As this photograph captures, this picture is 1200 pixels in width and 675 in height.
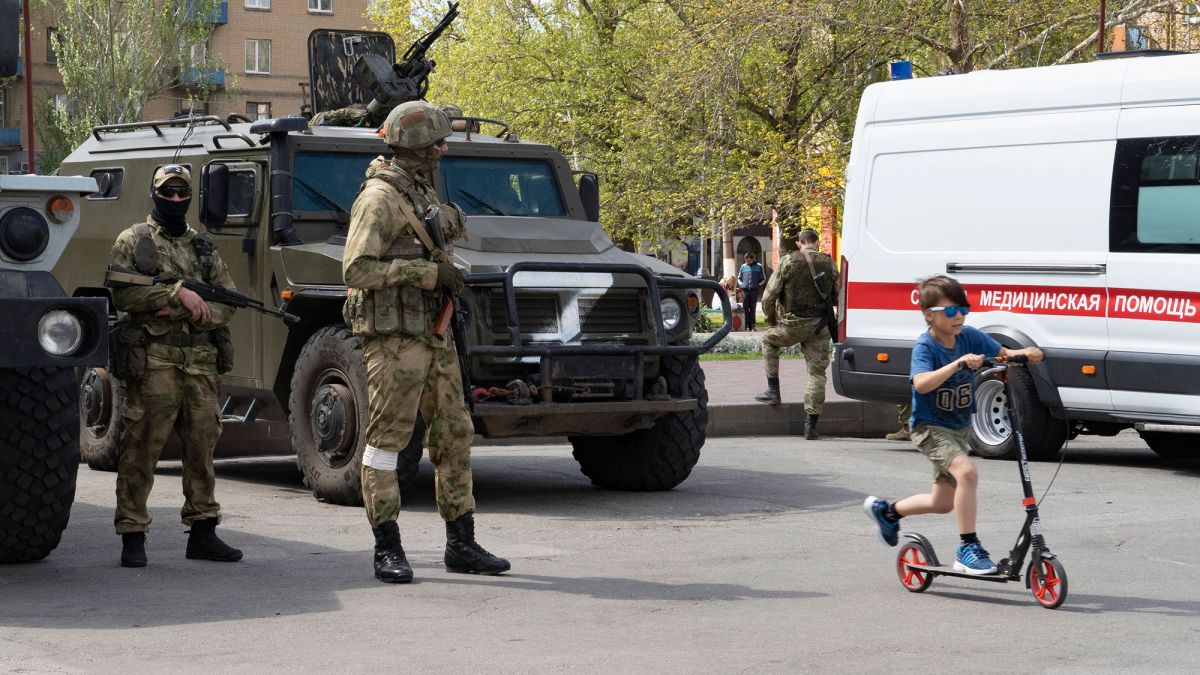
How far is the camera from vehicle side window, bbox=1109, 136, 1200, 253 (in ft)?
37.0

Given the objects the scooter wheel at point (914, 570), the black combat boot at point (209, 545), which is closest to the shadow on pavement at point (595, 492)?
the black combat boot at point (209, 545)

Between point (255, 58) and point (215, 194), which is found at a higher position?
point (255, 58)

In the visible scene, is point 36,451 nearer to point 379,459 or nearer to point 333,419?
point 379,459

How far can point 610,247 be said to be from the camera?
10719mm

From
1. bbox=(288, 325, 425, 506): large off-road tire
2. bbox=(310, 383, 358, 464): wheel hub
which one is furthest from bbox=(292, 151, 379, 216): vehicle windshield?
bbox=(310, 383, 358, 464): wheel hub

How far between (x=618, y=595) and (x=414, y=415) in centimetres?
112

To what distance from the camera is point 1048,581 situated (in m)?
6.59

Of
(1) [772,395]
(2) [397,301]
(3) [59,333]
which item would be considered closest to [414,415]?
(2) [397,301]

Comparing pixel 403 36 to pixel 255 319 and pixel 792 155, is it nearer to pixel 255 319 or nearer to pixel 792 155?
Answer: pixel 792 155

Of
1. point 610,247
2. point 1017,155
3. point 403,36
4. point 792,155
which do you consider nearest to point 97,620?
point 610,247

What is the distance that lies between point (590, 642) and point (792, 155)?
22772mm

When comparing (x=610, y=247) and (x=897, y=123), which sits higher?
(x=897, y=123)

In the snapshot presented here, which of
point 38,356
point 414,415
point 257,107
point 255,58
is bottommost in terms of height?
point 414,415

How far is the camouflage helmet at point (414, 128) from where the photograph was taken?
7.26 metres
